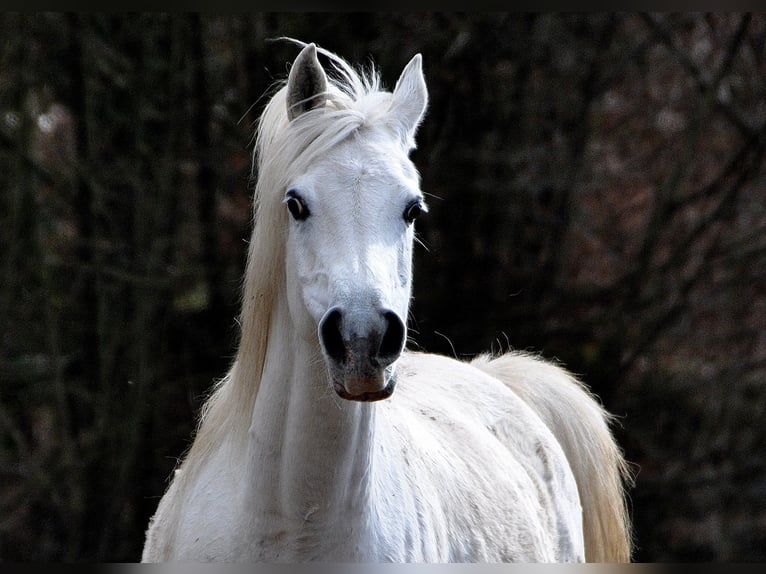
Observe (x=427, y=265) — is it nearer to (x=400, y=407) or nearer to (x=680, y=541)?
(x=680, y=541)

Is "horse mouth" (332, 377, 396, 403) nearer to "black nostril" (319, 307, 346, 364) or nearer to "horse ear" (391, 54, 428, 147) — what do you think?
"black nostril" (319, 307, 346, 364)

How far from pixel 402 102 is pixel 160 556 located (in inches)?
61.4

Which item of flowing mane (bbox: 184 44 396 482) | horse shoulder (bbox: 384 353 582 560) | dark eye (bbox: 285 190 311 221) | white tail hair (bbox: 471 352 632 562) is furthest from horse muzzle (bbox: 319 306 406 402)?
white tail hair (bbox: 471 352 632 562)

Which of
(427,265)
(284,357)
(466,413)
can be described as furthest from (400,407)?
(427,265)

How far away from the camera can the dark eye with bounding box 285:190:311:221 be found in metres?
2.85

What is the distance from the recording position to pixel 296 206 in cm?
287

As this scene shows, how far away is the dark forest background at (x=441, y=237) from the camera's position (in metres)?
7.73

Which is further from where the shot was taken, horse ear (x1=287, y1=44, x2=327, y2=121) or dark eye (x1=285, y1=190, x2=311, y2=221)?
horse ear (x1=287, y1=44, x2=327, y2=121)

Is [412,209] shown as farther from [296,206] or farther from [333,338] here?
[333,338]

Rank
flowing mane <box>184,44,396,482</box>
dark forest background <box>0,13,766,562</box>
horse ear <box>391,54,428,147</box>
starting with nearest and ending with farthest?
flowing mane <box>184,44,396,482</box>
horse ear <box>391,54,428,147</box>
dark forest background <box>0,13,766,562</box>

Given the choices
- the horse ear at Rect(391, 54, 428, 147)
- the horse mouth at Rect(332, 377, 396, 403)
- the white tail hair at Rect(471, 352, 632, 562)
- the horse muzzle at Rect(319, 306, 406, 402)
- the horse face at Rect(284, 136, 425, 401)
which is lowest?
the white tail hair at Rect(471, 352, 632, 562)

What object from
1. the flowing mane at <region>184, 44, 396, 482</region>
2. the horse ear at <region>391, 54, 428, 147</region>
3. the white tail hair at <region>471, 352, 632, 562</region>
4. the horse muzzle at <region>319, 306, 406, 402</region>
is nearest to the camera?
the horse muzzle at <region>319, 306, 406, 402</region>

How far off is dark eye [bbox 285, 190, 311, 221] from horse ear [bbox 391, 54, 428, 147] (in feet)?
1.36

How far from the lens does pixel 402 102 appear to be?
10.3 feet
